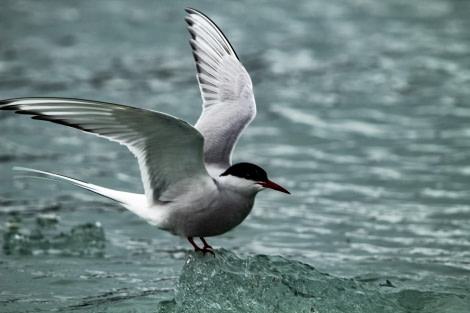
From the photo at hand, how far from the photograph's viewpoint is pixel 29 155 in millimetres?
10883

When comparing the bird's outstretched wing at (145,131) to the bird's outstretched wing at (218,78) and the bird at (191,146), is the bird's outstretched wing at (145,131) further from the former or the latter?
the bird's outstretched wing at (218,78)

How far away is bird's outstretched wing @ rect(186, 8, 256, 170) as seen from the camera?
7145mm

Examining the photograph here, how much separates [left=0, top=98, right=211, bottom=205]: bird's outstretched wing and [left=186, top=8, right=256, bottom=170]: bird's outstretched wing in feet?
2.47

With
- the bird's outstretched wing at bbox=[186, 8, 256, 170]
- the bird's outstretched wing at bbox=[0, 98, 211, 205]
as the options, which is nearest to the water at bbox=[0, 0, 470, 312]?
the bird's outstretched wing at bbox=[0, 98, 211, 205]

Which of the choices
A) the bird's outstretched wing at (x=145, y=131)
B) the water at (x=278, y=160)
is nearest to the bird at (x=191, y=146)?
the bird's outstretched wing at (x=145, y=131)

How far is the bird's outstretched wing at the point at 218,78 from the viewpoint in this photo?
714 centimetres

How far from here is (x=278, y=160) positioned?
11.0m

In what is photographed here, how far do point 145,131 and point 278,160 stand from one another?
5100 mm

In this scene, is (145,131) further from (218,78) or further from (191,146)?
(218,78)

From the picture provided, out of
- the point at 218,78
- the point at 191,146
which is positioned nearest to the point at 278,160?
the point at 218,78

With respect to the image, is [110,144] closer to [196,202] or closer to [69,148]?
[69,148]

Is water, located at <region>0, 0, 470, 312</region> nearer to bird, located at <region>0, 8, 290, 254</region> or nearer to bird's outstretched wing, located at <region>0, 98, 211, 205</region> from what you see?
bird, located at <region>0, 8, 290, 254</region>

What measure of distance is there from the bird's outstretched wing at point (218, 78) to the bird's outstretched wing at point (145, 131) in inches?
29.6

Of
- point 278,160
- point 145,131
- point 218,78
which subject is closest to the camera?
point 145,131
